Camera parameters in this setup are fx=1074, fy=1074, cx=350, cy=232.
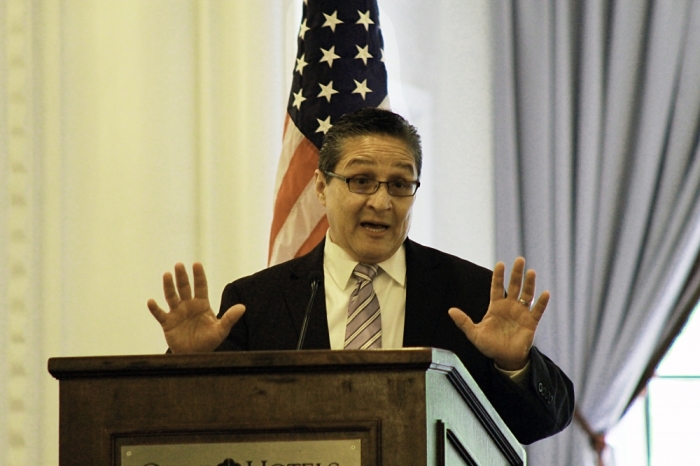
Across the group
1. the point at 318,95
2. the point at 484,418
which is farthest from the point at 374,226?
the point at 318,95

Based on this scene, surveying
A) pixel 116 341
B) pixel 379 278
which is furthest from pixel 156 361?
pixel 116 341

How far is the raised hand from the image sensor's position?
2.32m

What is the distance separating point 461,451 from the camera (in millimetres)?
1788

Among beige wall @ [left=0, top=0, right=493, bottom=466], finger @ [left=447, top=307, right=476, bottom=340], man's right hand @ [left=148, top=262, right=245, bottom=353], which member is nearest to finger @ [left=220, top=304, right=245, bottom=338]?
man's right hand @ [left=148, top=262, right=245, bottom=353]

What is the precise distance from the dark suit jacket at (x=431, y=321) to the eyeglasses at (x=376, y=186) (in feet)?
0.50

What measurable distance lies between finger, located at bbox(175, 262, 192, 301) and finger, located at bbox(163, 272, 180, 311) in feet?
0.05

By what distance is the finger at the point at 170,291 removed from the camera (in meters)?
2.24

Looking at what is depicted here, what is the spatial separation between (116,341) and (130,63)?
→ 1.19 m

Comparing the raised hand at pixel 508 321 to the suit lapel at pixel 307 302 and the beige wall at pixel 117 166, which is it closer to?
the suit lapel at pixel 307 302

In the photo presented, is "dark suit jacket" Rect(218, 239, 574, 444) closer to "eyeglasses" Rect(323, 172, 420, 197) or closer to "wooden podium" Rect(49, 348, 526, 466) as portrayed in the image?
"eyeglasses" Rect(323, 172, 420, 197)

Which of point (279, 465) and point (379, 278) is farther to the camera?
point (379, 278)

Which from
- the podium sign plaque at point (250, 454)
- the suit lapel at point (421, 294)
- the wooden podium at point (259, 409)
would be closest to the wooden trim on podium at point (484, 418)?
the wooden podium at point (259, 409)

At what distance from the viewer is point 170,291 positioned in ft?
7.42

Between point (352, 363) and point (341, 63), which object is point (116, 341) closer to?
point (341, 63)
